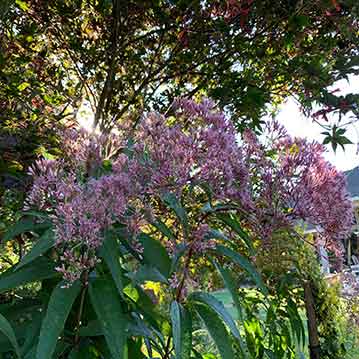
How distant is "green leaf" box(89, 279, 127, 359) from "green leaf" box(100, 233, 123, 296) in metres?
0.04

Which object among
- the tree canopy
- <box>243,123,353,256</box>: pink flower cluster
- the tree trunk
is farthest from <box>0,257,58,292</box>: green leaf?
the tree trunk

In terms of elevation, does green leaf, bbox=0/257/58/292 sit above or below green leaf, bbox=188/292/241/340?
above

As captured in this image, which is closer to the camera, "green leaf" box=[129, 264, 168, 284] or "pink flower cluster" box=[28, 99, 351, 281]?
"pink flower cluster" box=[28, 99, 351, 281]

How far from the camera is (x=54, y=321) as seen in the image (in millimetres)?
747

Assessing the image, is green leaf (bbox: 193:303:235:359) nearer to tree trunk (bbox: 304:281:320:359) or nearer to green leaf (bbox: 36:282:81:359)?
green leaf (bbox: 36:282:81:359)

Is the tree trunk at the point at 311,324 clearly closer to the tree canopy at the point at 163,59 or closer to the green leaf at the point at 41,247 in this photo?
the tree canopy at the point at 163,59

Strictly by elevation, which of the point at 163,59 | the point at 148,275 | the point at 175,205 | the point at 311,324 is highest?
the point at 163,59

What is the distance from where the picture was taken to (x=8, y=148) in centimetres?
164

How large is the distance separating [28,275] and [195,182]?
13.5 inches

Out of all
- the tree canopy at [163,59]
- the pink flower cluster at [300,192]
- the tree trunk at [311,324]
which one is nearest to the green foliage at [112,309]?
the pink flower cluster at [300,192]

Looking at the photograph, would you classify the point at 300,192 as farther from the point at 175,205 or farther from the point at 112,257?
the point at 112,257

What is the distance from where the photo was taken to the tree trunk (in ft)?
6.01

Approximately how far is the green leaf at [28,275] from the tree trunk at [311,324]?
119cm

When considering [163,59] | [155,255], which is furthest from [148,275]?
[163,59]
